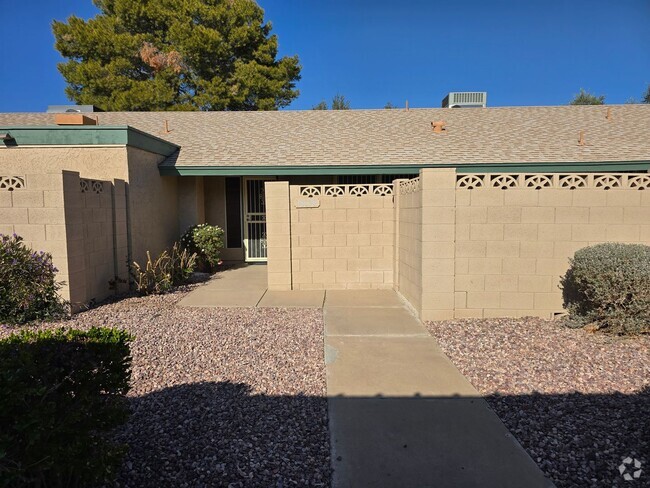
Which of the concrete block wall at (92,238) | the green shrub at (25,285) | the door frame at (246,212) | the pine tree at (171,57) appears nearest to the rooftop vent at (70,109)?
the pine tree at (171,57)

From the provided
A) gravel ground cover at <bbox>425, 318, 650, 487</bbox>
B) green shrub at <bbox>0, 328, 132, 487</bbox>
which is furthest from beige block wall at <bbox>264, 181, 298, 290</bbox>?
green shrub at <bbox>0, 328, 132, 487</bbox>

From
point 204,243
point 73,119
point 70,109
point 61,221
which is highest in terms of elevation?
point 70,109

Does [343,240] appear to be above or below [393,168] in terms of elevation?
below

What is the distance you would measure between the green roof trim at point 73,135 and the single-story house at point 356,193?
3 cm

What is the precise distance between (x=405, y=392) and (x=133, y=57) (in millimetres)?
22558

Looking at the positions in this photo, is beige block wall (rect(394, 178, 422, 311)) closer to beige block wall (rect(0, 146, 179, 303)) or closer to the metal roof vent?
beige block wall (rect(0, 146, 179, 303))

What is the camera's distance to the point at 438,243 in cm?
633

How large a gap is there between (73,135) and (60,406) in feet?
25.3

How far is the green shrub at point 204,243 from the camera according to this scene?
10305 mm

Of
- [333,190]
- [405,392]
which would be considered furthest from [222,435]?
[333,190]

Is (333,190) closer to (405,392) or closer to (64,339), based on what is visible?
(405,392)

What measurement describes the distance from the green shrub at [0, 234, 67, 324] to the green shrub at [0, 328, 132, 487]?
4.08m

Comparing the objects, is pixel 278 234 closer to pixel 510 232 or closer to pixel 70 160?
pixel 510 232

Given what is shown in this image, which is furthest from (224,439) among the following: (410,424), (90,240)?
(90,240)
